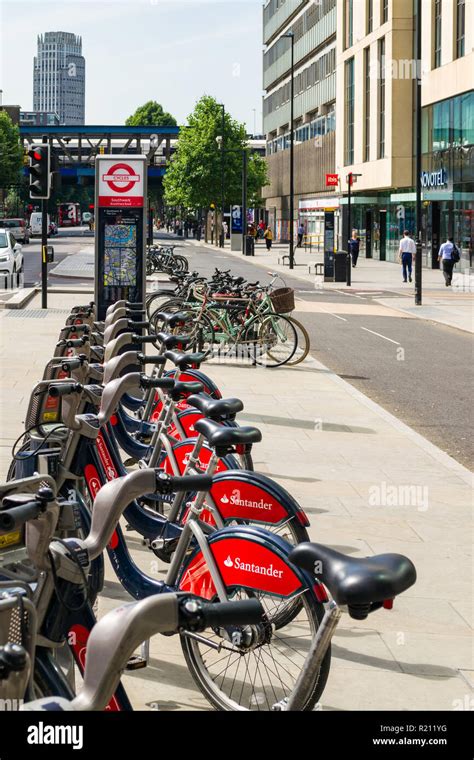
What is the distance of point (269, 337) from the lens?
16.7 meters

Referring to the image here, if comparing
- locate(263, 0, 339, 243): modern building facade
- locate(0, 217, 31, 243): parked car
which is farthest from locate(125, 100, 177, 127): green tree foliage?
locate(0, 217, 31, 243): parked car

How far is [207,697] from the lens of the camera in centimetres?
452

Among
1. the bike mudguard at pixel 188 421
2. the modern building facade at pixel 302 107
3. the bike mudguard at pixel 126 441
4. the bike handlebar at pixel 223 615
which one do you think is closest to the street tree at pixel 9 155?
the modern building facade at pixel 302 107

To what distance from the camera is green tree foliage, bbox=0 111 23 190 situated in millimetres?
112756

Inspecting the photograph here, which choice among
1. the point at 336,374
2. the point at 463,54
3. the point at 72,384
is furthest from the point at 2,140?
the point at 72,384

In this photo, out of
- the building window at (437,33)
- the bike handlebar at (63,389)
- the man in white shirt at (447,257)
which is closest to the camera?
the bike handlebar at (63,389)

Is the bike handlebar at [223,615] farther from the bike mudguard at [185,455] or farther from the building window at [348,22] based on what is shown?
the building window at [348,22]

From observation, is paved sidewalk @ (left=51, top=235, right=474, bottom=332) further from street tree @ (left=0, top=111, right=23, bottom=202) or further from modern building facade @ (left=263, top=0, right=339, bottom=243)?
street tree @ (left=0, top=111, right=23, bottom=202)

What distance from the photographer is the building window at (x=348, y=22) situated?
6359 centimetres

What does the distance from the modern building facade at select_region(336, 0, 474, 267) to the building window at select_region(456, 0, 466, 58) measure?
0.04 metres

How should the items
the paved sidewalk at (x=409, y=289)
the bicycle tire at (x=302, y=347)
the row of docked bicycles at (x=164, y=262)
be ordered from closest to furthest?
the bicycle tire at (x=302, y=347), the paved sidewalk at (x=409, y=289), the row of docked bicycles at (x=164, y=262)

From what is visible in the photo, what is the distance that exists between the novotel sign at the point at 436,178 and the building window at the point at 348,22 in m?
18.3
